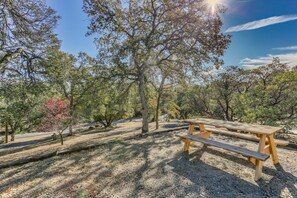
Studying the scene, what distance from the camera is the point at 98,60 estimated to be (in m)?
6.40

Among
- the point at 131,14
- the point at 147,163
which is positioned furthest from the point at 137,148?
the point at 131,14

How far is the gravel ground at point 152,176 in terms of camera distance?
2.36 metres

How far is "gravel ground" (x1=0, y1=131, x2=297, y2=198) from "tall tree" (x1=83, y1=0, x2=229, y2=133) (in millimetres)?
3474

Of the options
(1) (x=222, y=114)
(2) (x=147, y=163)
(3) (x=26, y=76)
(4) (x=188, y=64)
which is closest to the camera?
(2) (x=147, y=163)

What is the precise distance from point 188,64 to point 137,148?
12.8 ft

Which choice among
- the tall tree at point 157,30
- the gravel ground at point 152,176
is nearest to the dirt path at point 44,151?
the gravel ground at point 152,176

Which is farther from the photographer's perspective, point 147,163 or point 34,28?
point 34,28

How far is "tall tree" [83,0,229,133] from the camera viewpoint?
507cm

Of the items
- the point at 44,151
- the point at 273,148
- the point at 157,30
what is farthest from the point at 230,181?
the point at 44,151

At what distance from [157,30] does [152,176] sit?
539cm

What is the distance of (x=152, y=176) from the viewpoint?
2811 millimetres

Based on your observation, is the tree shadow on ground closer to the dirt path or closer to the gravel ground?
the gravel ground

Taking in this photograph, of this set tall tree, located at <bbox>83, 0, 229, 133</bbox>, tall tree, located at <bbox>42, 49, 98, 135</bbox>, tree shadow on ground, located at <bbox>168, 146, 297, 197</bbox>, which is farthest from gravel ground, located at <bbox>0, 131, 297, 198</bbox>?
tall tree, located at <bbox>42, 49, 98, 135</bbox>

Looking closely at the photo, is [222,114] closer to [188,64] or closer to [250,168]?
[188,64]
